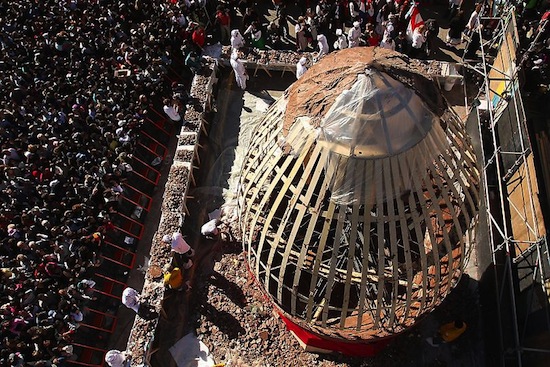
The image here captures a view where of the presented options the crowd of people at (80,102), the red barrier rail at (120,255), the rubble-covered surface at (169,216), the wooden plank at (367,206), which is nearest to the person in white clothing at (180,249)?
the crowd of people at (80,102)

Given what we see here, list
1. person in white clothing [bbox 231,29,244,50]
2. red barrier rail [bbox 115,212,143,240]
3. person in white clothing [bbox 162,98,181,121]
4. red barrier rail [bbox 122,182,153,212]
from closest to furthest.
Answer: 1. red barrier rail [bbox 115,212,143,240]
2. red barrier rail [bbox 122,182,153,212]
3. person in white clothing [bbox 162,98,181,121]
4. person in white clothing [bbox 231,29,244,50]

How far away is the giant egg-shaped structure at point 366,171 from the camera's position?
7.75 metres

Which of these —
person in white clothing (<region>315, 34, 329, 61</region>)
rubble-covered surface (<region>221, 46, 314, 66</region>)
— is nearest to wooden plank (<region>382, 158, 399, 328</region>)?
person in white clothing (<region>315, 34, 329, 61</region>)

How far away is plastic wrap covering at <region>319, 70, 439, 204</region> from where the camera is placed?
7.52 m

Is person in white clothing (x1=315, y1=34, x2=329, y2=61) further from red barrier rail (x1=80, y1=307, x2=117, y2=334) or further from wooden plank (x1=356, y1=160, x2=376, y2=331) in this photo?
red barrier rail (x1=80, y1=307, x2=117, y2=334)

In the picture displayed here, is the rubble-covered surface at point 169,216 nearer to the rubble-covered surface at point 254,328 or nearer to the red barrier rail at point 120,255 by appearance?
the rubble-covered surface at point 254,328

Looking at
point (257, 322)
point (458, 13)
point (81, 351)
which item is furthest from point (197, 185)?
point (458, 13)

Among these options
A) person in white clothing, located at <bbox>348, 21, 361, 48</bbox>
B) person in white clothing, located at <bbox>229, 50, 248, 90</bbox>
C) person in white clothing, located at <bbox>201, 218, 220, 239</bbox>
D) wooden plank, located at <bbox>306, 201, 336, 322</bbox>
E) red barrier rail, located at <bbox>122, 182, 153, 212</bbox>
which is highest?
person in white clothing, located at <bbox>348, 21, 361, 48</bbox>

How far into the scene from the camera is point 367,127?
7.59 meters

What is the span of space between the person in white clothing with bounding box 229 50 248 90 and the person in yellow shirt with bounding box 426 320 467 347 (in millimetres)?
10435

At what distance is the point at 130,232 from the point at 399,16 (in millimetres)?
12401

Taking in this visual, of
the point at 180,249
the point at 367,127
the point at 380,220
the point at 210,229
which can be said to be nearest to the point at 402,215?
the point at 380,220

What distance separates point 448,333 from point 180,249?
294 inches

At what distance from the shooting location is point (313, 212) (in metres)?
8.72
